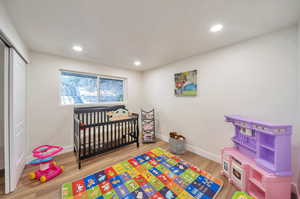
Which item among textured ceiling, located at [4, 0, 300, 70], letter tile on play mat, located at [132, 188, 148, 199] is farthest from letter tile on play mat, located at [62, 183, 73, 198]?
textured ceiling, located at [4, 0, 300, 70]

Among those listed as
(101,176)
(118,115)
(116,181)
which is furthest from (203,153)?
(118,115)

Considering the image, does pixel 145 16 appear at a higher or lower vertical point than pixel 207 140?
higher

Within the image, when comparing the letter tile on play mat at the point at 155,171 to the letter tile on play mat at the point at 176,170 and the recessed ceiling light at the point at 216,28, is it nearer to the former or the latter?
the letter tile on play mat at the point at 176,170

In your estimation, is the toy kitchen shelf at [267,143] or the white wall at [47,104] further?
the white wall at [47,104]

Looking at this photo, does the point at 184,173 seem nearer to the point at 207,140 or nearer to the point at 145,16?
the point at 207,140

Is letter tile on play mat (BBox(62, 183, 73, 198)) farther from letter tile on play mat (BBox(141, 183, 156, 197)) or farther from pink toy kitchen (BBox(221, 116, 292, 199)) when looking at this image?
pink toy kitchen (BBox(221, 116, 292, 199))

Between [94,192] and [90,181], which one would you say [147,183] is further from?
[90,181]

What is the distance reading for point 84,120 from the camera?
2746 millimetres

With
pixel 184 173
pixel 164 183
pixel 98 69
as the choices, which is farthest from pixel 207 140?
pixel 98 69

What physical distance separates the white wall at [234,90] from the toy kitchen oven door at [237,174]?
1.66 feet

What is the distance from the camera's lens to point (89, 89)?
298 cm

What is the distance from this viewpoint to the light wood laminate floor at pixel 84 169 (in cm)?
143

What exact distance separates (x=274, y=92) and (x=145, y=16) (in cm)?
208

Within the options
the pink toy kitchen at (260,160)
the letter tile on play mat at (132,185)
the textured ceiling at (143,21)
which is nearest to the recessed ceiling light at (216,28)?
the textured ceiling at (143,21)
